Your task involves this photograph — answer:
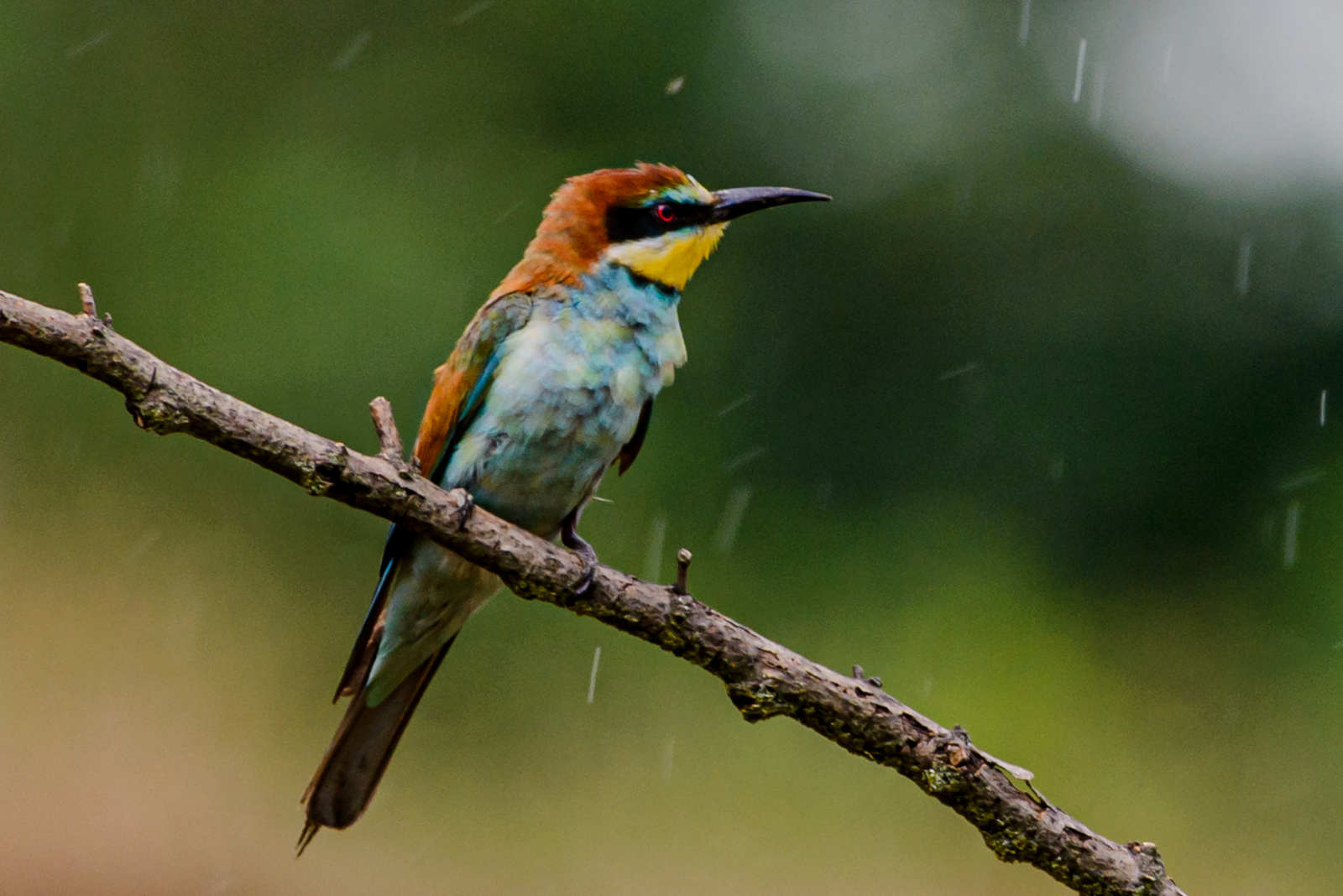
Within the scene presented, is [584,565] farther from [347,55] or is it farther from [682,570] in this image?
[347,55]

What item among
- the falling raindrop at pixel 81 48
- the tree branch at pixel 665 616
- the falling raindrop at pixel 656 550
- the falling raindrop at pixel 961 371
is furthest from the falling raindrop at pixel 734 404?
the tree branch at pixel 665 616

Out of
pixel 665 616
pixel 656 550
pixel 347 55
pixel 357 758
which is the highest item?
pixel 347 55

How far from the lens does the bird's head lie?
122 inches

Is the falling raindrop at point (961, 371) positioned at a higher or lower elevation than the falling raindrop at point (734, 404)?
higher

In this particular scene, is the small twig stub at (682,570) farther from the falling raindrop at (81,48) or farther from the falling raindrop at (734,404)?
the falling raindrop at (81,48)

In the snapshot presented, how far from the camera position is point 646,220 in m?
3.21

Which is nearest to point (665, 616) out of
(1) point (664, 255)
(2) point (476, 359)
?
(2) point (476, 359)

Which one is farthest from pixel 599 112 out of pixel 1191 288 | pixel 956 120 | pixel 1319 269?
pixel 1319 269

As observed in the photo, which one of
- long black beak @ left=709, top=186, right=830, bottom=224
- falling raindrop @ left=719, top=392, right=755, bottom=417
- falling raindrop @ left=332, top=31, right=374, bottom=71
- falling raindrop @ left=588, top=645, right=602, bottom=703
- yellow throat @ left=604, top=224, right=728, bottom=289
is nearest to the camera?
yellow throat @ left=604, top=224, right=728, bottom=289

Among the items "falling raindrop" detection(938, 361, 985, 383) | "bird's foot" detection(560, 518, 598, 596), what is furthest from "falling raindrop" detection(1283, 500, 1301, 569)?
"bird's foot" detection(560, 518, 598, 596)

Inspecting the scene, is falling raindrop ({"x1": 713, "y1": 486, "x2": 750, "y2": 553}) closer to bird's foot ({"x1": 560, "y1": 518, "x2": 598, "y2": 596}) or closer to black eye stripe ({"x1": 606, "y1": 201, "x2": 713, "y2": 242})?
black eye stripe ({"x1": 606, "y1": 201, "x2": 713, "y2": 242})

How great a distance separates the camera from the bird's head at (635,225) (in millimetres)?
3090

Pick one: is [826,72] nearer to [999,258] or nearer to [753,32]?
[753,32]

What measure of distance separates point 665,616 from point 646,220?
1189 mm
